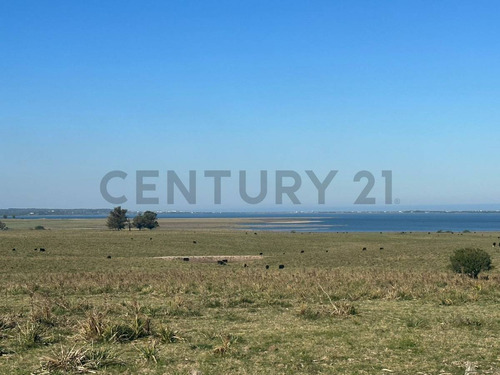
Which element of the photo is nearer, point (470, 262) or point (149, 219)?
point (470, 262)

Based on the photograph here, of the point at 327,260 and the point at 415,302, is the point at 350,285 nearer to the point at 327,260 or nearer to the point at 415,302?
the point at 415,302

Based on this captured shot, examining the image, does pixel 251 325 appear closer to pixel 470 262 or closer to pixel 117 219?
pixel 470 262

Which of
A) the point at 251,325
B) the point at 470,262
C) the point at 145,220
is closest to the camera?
the point at 251,325

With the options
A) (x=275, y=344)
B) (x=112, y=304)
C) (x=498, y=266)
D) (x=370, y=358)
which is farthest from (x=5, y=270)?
(x=498, y=266)

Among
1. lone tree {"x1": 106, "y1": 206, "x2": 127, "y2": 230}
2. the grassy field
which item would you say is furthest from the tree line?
the grassy field

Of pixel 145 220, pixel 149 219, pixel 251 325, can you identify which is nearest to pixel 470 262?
pixel 251 325

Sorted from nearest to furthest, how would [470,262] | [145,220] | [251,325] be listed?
[251,325], [470,262], [145,220]

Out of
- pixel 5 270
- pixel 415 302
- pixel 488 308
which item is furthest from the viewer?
pixel 5 270

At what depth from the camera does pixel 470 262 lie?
104ft

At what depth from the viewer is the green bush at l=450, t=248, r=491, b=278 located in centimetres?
3154

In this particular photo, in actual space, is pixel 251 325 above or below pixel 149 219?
above

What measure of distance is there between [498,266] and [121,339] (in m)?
31.0

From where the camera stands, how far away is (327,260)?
44.8 meters

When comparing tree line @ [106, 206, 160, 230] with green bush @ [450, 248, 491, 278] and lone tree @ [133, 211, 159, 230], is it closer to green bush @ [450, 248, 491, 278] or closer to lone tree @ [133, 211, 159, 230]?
lone tree @ [133, 211, 159, 230]
